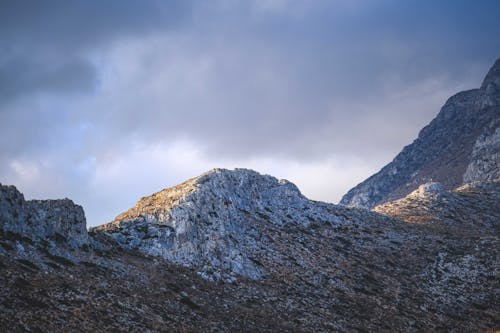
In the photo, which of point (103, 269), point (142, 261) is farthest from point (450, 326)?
point (103, 269)

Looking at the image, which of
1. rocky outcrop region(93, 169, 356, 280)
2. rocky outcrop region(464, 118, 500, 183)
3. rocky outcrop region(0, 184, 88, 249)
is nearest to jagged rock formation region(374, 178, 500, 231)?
rocky outcrop region(93, 169, 356, 280)

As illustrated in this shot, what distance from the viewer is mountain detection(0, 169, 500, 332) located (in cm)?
Result: 2611

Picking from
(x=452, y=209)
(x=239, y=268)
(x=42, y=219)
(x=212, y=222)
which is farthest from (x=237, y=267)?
(x=452, y=209)

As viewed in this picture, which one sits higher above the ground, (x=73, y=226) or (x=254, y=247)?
(x=73, y=226)

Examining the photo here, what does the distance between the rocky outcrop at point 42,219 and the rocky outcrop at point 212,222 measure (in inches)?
248

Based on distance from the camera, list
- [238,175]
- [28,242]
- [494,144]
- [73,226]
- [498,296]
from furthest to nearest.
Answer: [494,144], [238,175], [498,296], [73,226], [28,242]

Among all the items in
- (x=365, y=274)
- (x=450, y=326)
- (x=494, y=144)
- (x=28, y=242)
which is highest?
(x=494, y=144)

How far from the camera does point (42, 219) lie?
111 feet

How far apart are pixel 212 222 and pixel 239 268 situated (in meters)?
8.13

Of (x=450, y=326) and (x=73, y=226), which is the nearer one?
(x=73, y=226)

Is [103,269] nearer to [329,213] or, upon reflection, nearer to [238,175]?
[238,175]

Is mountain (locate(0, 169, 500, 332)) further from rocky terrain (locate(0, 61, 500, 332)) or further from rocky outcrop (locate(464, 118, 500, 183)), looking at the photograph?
rocky outcrop (locate(464, 118, 500, 183))

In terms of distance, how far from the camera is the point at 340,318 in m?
36.7

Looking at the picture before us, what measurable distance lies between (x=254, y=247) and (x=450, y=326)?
2329 cm
